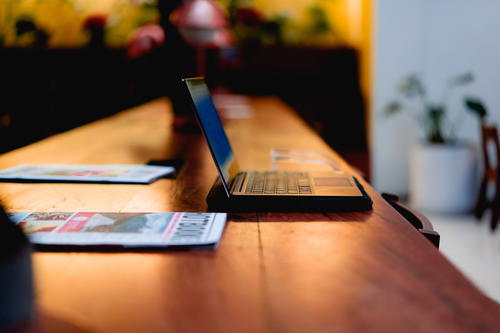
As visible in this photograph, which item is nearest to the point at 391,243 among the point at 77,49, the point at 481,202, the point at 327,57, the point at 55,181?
the point at 55,181

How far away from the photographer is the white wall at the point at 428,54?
459cm


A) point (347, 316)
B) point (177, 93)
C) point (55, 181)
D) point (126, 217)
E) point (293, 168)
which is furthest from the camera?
point (177, 93)

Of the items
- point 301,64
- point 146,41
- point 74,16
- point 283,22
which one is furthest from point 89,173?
point 74,16

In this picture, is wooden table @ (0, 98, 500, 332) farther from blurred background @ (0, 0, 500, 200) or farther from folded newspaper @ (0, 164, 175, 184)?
blurred background @ (0, 0, 500, 200)

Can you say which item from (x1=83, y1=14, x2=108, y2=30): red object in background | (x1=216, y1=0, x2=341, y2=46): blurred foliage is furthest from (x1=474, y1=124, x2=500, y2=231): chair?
(x1=83, y1=14, x2=108, y2=30): red object in background

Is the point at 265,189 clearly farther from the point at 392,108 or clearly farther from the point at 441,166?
the point at 392,108

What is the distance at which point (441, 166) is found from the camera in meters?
4.30

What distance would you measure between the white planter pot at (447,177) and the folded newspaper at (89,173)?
3266mm

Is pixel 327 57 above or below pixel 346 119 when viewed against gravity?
above

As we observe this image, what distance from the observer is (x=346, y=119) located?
16.6 feet

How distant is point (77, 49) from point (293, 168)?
4.19m

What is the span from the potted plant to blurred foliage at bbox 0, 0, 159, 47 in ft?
9.30

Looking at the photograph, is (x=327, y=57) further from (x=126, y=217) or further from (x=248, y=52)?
(x=126, y=217)

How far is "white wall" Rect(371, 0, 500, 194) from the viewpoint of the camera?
15.0ft
